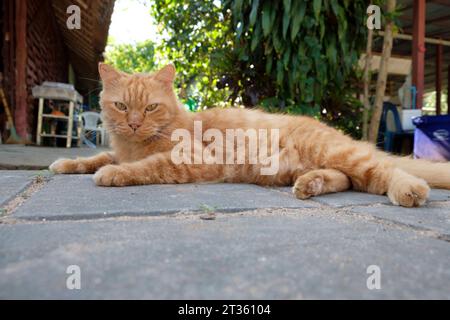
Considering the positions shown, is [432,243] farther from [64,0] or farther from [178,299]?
[64,0]

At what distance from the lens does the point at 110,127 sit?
242cm

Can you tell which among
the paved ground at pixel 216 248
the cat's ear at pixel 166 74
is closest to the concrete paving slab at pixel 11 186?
the paved ground at pixel 216 248

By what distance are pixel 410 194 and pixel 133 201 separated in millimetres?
1152

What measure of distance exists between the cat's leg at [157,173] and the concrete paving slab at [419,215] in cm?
98

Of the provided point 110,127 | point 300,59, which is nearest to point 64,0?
point 300,59

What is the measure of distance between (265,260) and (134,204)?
730mm

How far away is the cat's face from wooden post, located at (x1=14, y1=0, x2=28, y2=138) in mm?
4033

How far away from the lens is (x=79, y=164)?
245 cm

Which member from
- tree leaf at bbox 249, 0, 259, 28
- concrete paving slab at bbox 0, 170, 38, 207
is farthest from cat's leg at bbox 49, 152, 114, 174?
tree leaf at bbox 249, 0, 259, 28

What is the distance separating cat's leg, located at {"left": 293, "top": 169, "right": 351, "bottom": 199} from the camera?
5.76 feet

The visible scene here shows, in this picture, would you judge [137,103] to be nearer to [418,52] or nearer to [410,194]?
[410,194]

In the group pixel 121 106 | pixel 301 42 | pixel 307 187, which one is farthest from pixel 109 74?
pixel 301 42

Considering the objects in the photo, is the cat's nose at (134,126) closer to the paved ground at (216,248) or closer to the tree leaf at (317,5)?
the paved ground at (216,248)

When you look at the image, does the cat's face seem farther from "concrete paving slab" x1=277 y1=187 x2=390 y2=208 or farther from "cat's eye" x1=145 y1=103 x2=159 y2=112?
"concrete paving slab" x1=277 y1=187 x2=390 y2=208
